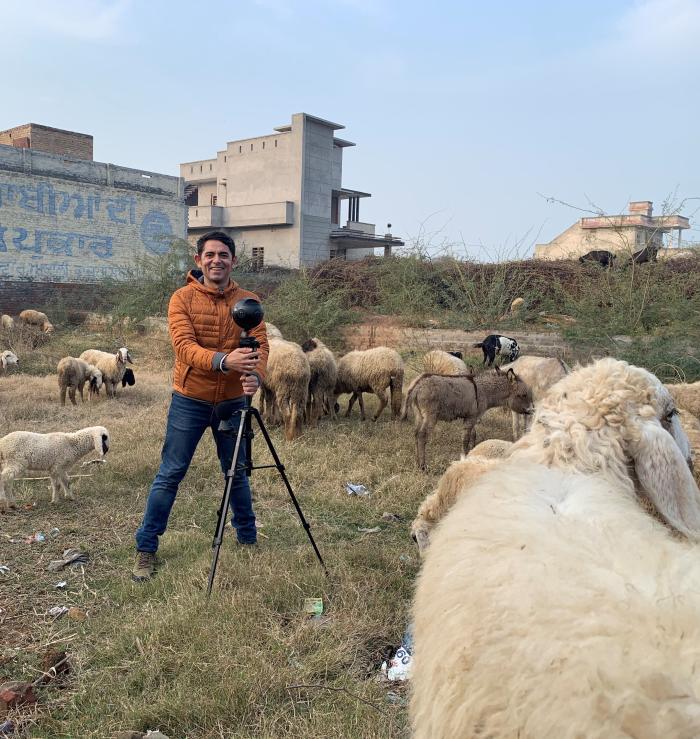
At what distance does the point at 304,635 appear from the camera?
3.17 m

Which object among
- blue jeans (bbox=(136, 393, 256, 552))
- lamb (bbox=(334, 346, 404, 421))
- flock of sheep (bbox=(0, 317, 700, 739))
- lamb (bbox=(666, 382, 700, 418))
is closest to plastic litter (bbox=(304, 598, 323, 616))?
blue jeans (bbox=(136, 393, 256, 552))

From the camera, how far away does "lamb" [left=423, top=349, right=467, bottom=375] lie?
10.2 m

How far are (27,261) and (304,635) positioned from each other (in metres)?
23.6

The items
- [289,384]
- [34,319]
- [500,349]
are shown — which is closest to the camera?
[289,384]

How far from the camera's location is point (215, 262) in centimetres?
390

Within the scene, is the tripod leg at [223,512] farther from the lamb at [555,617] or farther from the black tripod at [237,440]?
the lamb at [555,617]

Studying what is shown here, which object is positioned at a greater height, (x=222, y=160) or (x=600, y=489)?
(x=222, y=160)

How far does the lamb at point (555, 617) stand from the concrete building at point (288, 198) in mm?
34956

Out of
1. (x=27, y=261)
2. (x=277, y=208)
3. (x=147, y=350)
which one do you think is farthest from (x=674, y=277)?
(x=277, y=208)

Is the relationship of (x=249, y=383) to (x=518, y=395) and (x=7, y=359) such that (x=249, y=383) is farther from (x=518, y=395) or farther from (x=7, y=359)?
(x=7, y=359)

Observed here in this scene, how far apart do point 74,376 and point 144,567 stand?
6.68 meters

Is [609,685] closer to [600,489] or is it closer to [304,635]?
[600,489]

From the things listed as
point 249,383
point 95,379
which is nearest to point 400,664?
point 249,383

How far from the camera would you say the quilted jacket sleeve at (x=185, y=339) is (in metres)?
3.71
